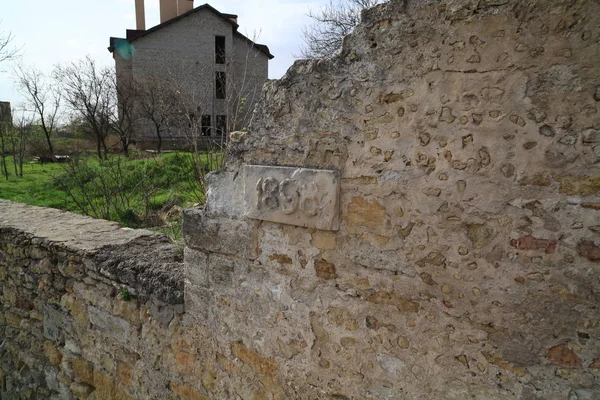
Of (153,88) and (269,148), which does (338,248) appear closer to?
(269,148)

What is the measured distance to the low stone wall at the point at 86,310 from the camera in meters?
2.43

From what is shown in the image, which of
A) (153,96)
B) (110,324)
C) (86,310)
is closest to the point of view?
(110,324)

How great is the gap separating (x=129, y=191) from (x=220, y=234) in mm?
6594

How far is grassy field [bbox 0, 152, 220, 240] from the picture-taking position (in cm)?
653

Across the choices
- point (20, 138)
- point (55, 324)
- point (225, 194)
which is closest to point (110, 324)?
point (55, 324)

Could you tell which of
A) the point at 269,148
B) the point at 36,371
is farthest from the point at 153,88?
the point at 269,148

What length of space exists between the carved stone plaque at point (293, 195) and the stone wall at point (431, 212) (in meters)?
0.01

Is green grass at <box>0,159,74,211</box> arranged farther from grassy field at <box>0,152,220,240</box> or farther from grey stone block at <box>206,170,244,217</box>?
grey stone block at <box>206,170,244,217</box>

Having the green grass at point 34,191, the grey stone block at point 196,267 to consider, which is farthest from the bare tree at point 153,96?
the grey stone block at point 196,267

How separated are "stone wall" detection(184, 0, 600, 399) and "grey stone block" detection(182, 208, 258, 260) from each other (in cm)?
1

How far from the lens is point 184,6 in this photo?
77.2 feet

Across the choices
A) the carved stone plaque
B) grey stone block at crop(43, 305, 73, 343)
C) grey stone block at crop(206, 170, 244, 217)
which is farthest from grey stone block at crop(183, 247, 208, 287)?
grey stone block at crop(43, 305, 73, 343)

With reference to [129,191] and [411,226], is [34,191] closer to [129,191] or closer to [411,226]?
[129,191]

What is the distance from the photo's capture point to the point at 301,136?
1.76m
